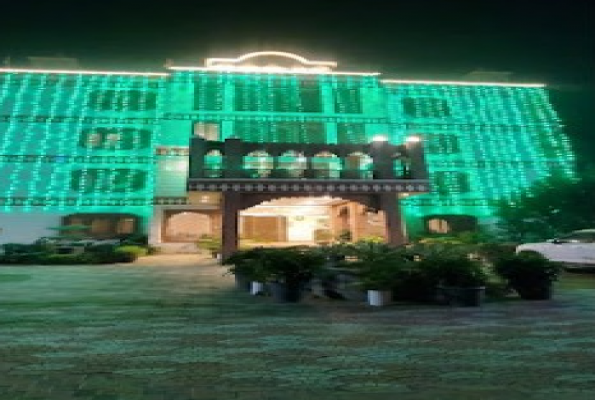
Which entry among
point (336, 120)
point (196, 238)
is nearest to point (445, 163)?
point (336, 120)

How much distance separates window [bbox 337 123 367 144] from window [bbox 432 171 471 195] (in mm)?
5818

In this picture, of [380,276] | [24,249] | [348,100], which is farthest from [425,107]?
[380,276]

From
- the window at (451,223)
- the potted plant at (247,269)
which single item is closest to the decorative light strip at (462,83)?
the window at (451,223)

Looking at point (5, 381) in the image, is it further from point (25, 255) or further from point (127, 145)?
point (127, 145)

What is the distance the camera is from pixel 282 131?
31.2 m

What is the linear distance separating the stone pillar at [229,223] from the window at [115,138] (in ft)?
53.5

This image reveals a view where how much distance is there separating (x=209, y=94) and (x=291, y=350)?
3014 centimetres

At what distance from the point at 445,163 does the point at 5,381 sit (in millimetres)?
30311

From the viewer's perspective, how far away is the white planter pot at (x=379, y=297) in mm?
7707

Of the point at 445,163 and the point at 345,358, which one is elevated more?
the point at 445,163

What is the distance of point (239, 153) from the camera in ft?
55.0

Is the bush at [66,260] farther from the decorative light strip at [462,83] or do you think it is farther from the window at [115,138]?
the decorative light strip at [462,83]

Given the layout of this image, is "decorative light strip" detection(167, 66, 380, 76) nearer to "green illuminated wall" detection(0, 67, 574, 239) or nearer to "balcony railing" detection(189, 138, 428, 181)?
"green illuminated wall" detection(0, 67, 574, 239)

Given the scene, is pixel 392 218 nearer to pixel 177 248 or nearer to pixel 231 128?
pixel 177 248
